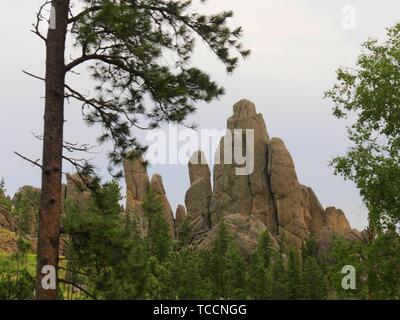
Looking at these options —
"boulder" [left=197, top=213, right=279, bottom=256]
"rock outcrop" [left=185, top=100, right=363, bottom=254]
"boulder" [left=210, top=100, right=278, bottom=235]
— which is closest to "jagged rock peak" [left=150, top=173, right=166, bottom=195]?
"rock outcrop" [left=185, top=100, right=363, bottom=254]

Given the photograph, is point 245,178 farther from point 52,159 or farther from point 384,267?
point 52,159

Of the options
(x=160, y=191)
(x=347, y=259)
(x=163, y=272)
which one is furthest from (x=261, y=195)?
(x=347, y=259)

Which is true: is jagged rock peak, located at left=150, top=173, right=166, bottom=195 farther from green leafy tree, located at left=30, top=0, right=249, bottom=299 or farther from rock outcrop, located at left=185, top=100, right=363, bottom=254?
green leafy tree, located at left=30, top=0, right=249, bottom=299

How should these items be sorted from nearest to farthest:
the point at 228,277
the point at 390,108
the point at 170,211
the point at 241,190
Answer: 1. the point at 390,108
2. the point at 228,277
3. the point at 241,190
4. the point at 170,211

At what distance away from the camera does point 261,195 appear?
75.0 meters

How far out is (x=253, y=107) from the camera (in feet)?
259

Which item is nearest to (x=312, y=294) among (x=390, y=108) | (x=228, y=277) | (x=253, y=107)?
(x=228, y=277)

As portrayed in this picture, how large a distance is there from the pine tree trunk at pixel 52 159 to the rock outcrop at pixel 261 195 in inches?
2377

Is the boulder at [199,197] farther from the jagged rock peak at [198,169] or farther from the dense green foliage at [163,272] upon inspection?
the dense green foliage at [163,272]

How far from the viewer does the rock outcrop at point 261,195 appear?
73625 millimetres

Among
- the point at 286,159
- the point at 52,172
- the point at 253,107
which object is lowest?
the point at 52,172

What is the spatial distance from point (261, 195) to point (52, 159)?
219 ft
